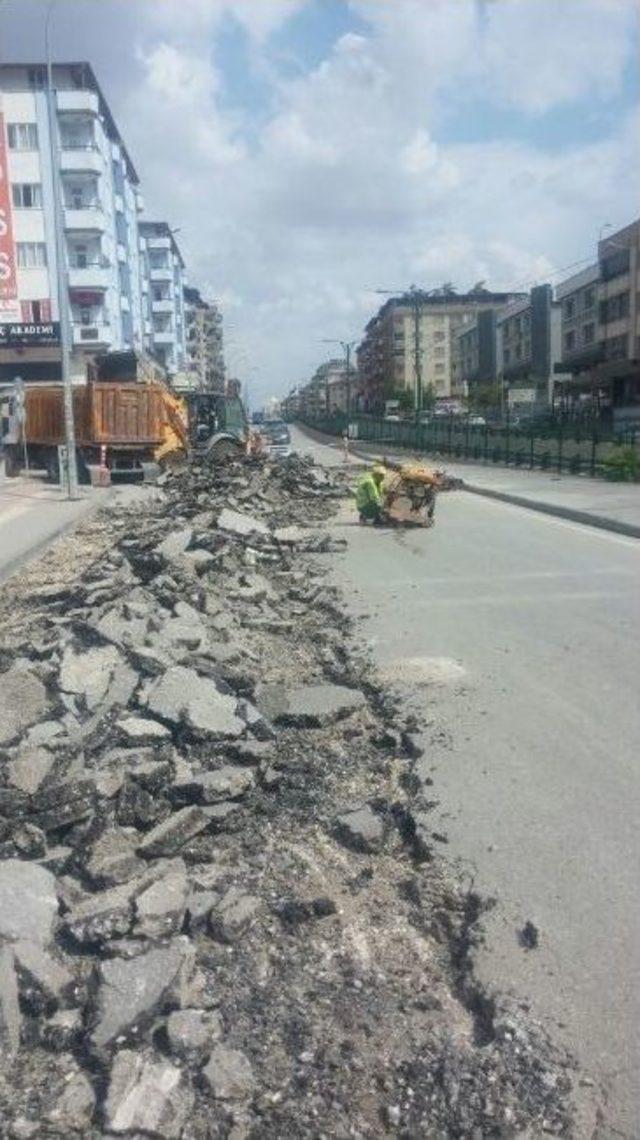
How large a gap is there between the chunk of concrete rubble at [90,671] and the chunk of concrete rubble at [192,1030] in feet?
9.92

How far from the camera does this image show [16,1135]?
9.20 ft

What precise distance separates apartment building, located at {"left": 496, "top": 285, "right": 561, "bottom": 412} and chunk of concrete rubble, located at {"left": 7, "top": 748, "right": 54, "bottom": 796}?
8403cm

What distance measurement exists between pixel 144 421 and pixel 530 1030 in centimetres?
2950

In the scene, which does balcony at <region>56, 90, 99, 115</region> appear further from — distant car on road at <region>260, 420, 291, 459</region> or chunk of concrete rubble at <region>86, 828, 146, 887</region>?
chunk of concrete rubble at <region>86, 828, 146, 887</region>

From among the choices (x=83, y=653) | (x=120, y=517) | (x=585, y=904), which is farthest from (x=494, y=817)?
(x=120, y=517)

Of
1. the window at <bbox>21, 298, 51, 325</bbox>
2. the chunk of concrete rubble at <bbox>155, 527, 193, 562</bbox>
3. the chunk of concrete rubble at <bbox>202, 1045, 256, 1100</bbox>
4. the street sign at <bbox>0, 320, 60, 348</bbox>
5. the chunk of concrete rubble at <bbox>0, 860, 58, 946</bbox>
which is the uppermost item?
the window at <bbox>21, 298, 51, 325</bbox>

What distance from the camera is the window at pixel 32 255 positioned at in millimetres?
56800

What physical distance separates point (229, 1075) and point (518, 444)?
34461 millimetres

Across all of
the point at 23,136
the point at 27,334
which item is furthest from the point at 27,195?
the point at 27,334

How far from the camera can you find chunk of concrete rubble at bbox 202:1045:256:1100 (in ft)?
9.54

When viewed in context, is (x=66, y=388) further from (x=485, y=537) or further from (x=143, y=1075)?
(x=143, y=1075)

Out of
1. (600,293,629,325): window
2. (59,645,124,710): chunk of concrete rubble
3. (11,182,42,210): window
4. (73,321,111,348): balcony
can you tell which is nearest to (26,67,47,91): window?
(11,182,42,210): window

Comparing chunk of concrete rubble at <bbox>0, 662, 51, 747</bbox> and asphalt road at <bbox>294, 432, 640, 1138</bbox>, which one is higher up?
chunk of concrete rubble at <bbox>0, 662, 51, 747</bbox>

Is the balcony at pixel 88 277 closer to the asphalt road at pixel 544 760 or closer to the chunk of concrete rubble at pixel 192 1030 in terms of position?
the asphalt road at pixel 544 760
